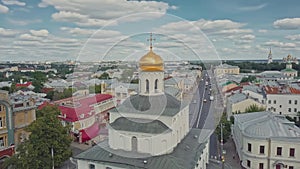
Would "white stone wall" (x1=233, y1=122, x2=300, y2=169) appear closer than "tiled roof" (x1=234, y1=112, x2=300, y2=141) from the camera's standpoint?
Yes

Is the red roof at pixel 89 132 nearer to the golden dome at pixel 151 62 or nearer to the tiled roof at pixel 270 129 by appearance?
the golden dome at pixel 151 62

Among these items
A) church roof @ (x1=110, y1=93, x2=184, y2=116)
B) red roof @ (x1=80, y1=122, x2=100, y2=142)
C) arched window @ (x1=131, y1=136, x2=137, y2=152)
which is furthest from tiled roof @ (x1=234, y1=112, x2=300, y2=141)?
red roof @ (x1=80, y1=122, x2=100, y2=142)

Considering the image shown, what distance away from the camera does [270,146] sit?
67.3 ft

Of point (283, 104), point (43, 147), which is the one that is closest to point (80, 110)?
point (43, 147)

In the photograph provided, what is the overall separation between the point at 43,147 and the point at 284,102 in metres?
35.2

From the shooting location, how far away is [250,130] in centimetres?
2192

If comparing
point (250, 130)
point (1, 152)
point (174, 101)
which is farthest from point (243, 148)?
point (1, 152)

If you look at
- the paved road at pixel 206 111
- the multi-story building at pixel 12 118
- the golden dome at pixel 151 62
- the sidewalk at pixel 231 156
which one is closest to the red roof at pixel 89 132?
the multi-story building at pixel 12 118

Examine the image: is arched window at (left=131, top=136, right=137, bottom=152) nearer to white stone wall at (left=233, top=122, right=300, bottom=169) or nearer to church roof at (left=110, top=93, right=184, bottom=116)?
church roof at (left=110, top=93, right=184, bottom=116)

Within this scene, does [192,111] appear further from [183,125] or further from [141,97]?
[141,97]

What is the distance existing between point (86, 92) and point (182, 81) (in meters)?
26.7

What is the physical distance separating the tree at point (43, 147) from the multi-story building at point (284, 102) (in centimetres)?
3159

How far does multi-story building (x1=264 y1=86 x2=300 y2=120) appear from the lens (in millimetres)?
39281

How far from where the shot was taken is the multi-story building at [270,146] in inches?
790
